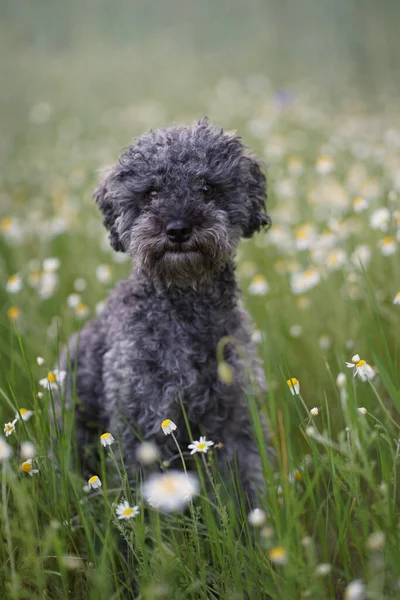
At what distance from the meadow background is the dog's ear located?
0.57 metres

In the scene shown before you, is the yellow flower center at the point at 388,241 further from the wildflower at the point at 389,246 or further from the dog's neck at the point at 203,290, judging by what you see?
the dog's neck at the point at 203,290

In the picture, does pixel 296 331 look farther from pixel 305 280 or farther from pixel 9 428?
pixel 9 428

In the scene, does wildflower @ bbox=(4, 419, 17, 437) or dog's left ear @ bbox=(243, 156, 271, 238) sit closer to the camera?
wildflower @ bbox=(4, 419, 17, 437)

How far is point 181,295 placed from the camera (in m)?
3.34

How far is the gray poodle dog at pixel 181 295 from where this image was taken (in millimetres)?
3115

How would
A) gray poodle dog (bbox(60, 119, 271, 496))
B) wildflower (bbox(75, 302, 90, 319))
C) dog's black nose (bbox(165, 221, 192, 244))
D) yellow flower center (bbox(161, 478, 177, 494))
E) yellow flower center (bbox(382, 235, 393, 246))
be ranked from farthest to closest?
wildflower (bbox(75, 302, 90, 319)) → yellow flower center (bbox(382, 235, 393, 246)) → gray poodle dog (bbox(60, 119, 271, 496)) → dog's black nose (bbox(165, 221, 192, 244)) → yellow flower center (bbox(161, 478, 177, 494))

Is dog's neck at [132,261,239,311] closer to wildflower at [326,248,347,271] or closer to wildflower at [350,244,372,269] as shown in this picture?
wildflower at [326,248,347,271]

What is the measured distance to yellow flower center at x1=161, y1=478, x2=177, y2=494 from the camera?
5.94 feet

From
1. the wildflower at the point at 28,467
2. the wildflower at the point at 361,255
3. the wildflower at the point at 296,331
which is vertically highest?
the wildflower at the point at 361,255

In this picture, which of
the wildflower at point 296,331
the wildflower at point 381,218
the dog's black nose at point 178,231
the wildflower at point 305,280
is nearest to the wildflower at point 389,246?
the wildflower at point 381,218

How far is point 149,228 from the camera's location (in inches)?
123

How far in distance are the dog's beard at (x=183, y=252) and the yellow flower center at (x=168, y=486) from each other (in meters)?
1.43

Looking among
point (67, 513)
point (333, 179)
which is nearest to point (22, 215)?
point (333, 179)

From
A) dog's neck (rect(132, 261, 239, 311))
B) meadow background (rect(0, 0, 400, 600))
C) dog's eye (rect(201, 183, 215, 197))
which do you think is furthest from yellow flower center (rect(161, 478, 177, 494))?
dog's eye (rect(201, 183, 215, 197))
